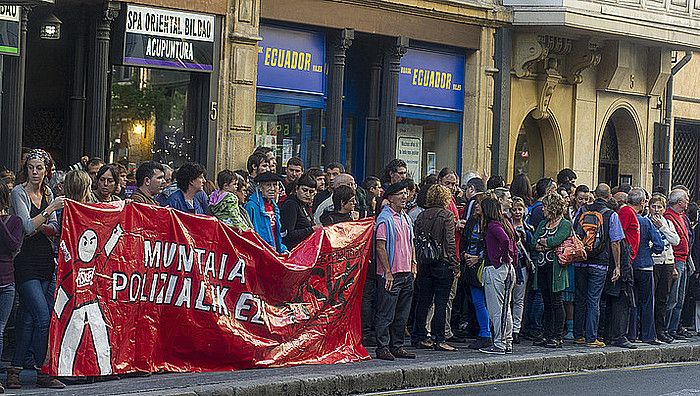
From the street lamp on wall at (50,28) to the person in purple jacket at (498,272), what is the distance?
19.9 feet

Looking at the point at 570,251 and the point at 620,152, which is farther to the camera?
the point at 620,152

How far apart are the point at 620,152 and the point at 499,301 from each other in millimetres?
13542

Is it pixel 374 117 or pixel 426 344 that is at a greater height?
pixel 374 117

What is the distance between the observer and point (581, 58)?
2588 cm

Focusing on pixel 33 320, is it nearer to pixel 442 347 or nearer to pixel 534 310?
pixel 442 347

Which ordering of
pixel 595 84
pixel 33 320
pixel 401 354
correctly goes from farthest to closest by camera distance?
pixel 595 84
pixel 401 354
pixel 33 320

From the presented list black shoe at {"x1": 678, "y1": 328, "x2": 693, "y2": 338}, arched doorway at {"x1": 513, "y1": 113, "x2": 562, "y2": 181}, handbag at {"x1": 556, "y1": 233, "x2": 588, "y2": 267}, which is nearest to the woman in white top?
black shoe at {"x1": 678, "y1": 328, "x2": 693, "y2": 338}

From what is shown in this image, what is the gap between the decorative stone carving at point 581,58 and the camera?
84.7 ft

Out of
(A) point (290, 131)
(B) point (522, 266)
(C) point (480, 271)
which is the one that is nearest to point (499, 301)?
(C) point (480, 271)

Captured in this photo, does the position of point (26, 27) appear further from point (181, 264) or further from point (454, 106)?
point (454, 106)

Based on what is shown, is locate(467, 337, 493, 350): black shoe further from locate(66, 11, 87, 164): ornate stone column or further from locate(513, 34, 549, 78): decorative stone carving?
locate(513, 34, 549, 78): decorative stone carving

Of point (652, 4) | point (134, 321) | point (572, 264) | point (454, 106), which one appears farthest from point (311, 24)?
point (134, 321)

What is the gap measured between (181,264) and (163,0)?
7020 mm

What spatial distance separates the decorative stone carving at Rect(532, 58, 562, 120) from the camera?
2539 cm
